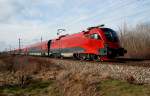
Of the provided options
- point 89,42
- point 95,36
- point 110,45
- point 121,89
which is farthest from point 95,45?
point 121,89

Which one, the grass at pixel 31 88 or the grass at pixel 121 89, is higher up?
the grass at pixel 121 89

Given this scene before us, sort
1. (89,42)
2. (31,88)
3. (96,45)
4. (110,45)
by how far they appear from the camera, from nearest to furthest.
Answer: (31,88) < (110,45) < (96,45) < (89,42)

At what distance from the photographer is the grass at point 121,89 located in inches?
547

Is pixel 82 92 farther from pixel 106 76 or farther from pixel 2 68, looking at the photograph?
pixel 2 68

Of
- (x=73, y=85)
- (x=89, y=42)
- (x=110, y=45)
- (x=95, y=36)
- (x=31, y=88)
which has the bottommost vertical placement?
(x=31, y=88)

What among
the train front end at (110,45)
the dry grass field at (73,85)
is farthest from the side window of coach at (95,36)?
the dry grass field at (73,85)

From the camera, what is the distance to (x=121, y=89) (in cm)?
1507

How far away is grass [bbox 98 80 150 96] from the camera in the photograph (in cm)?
1388

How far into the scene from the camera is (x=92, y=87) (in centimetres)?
1630

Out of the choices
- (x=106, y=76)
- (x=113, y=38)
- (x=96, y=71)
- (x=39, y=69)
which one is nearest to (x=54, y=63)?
(x=39, y=69)

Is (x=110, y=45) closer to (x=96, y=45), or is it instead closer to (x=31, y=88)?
(x=96, y=45)

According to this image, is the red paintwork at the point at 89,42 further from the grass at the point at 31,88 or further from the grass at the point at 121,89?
the grass at the point at 121,89

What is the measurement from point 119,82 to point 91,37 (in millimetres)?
10576

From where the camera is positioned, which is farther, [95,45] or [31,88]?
[95,45]
